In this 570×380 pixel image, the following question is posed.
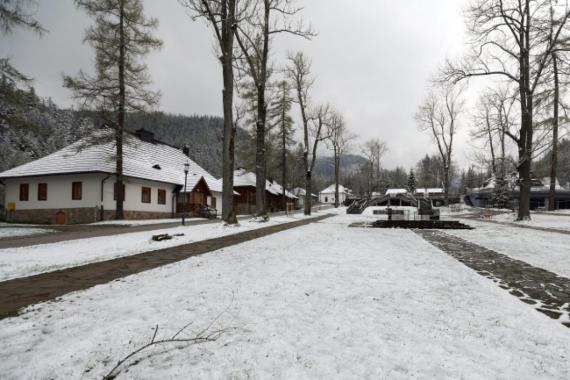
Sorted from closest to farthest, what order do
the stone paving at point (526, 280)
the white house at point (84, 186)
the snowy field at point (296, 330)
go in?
the snowy field at point (296, 330) → the stone paving at point (526, 280) → the white house at point (84, 186)

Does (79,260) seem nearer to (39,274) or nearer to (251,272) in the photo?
(39,274)

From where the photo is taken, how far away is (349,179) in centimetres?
11575

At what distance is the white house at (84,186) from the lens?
20.6 meters

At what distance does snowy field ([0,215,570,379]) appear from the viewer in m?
2.13

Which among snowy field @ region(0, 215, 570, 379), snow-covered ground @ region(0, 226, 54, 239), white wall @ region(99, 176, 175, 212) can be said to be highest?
white wall @ region(99, 176, 175, 212)

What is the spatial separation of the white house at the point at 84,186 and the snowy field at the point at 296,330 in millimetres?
15667

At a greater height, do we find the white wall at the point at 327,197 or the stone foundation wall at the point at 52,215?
the white wall at the point at 327,197

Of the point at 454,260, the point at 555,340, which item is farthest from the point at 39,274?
the point at 454,260

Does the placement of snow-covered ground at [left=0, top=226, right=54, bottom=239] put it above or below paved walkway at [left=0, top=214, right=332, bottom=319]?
below

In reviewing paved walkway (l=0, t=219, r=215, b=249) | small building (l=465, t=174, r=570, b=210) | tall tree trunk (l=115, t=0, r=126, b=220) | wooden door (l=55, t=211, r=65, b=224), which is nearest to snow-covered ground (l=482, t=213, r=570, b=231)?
paved walkway (l=0, t=219, r=215, b=249)

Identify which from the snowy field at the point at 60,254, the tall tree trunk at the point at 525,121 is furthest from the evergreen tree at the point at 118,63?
the tall tree trunk at the point at 525,121

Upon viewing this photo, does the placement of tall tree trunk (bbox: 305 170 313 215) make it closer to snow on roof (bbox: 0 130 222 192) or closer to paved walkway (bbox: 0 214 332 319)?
snow on roof (bbox: 0 130 222 192)

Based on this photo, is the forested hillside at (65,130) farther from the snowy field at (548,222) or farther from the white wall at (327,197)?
the white wall at (327,197)

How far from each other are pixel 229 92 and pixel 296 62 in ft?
44.1
